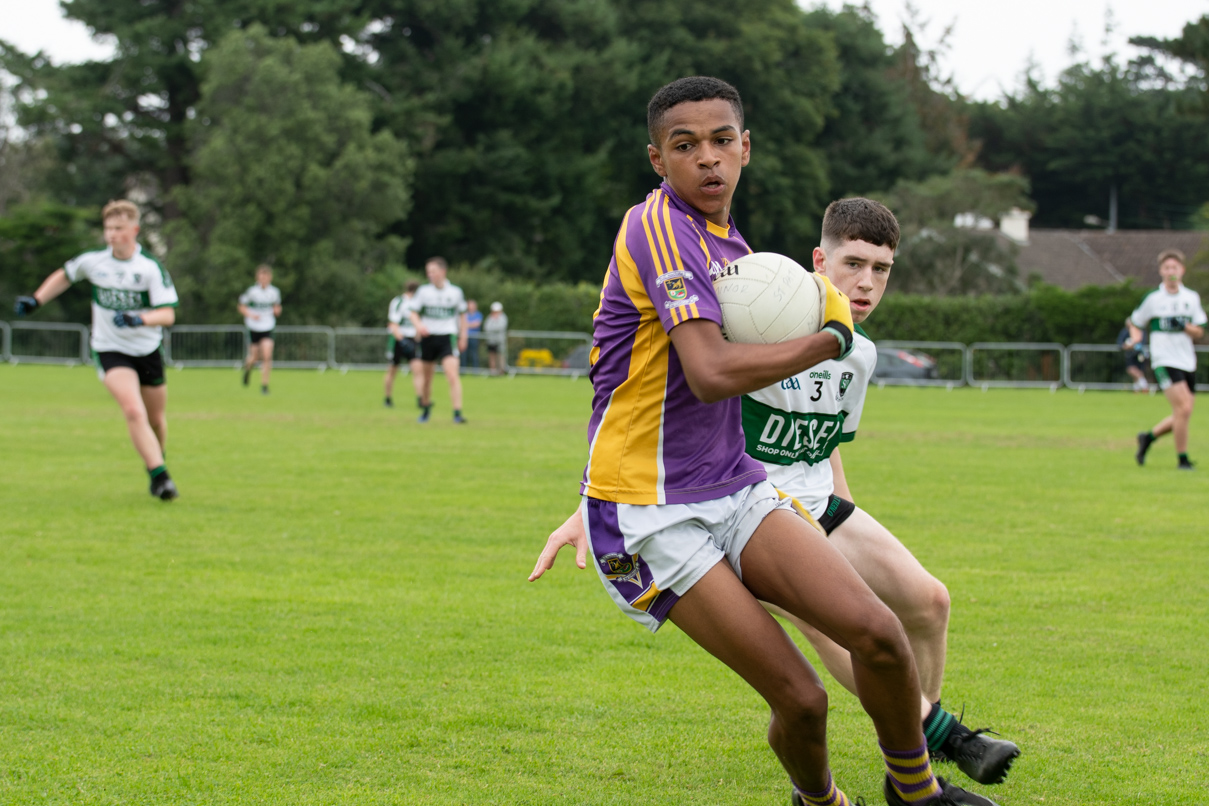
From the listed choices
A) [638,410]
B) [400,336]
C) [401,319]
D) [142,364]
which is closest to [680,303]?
[638,410]

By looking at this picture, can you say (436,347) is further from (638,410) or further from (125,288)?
(638,410)

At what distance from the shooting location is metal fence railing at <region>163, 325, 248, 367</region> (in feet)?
120

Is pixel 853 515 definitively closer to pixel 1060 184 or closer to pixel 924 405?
pixel 924 405

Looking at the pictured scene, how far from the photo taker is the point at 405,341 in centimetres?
2438

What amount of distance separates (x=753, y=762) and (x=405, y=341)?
20296 millimetres

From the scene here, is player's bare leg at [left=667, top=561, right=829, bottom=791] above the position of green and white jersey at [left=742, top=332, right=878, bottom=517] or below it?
below

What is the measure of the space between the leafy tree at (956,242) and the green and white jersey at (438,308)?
2798 centimetres

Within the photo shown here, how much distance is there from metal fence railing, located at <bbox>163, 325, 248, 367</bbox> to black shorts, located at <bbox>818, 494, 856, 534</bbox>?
3405 centimetres

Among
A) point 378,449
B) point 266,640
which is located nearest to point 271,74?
point 378,449

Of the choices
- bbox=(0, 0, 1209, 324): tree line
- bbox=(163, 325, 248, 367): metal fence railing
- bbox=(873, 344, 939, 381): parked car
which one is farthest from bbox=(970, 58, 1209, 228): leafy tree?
bbox=(163, 325, 248, 367): metal fence railing

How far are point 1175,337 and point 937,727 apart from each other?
11.1 meters

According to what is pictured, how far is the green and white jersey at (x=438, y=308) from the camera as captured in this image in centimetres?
1989

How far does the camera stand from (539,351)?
3684cm

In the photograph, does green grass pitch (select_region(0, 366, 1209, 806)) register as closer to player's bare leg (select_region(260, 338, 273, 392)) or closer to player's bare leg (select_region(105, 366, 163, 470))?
player's bare leg (select_region(105, 366, 163, 470))
